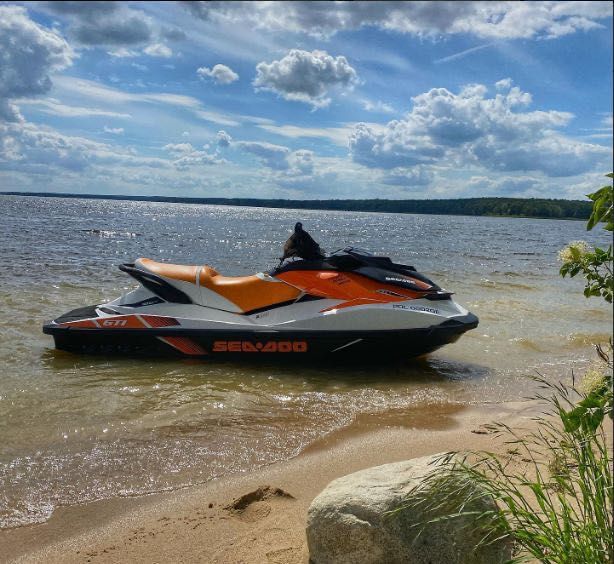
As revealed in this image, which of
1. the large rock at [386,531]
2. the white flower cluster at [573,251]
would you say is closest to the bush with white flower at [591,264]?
the white flower cluster at [573,251]

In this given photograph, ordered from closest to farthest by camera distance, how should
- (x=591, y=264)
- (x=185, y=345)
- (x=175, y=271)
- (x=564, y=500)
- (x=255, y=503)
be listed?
(x=591, y=264) < (x=564, y=500) < (x=255, y=503) < (x=185, y=345) < (x=175, y=271)

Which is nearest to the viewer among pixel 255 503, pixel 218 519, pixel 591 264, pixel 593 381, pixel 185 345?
pixel 593 381

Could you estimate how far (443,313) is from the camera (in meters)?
6.21

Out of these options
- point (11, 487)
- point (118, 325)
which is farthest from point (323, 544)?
point (118, 325)

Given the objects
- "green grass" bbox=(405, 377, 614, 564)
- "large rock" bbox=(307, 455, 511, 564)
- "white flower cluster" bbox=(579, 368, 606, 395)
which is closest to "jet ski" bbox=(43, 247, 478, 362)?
"large rock" bbox=(307, 455, 511, 564)

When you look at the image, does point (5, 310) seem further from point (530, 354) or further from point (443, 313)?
point (530, 354)

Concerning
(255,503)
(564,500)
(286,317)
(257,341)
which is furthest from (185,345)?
(564,500)

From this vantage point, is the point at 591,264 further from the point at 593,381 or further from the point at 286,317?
the point at 286,317

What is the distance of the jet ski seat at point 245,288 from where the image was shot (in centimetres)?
625

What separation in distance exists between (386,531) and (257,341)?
3.86 meters

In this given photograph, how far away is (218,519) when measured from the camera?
3.13 metres

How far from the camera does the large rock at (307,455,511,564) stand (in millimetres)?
2373

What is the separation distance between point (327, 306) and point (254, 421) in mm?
1798

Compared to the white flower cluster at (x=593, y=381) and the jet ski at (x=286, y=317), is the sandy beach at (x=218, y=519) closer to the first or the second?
the white flower cluster at (x=593, y=381)
